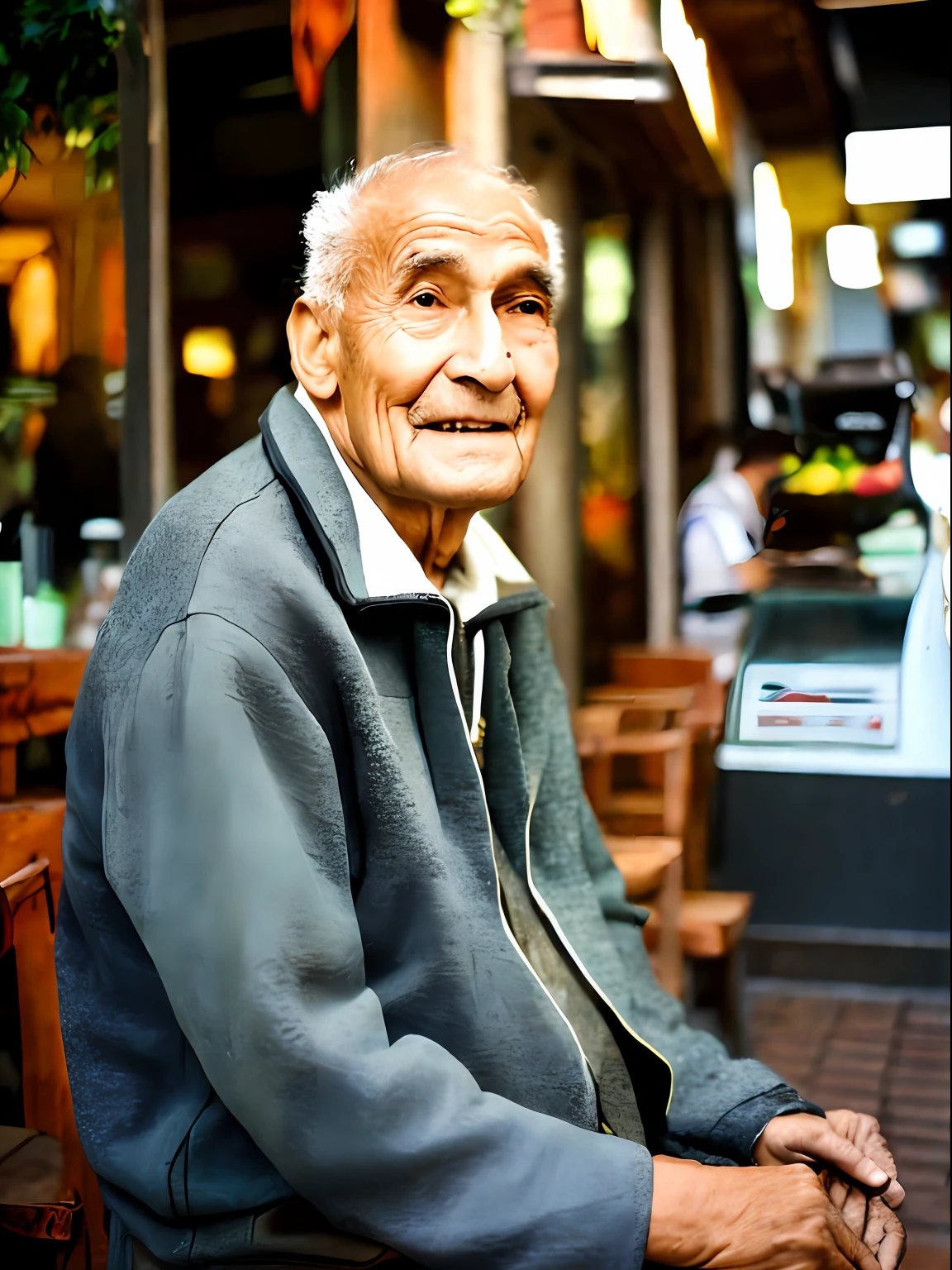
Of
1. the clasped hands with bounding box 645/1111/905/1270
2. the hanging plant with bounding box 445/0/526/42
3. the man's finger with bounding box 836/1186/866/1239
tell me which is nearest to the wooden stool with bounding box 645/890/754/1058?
the man's finger with bounding box 836/1186/866/1239

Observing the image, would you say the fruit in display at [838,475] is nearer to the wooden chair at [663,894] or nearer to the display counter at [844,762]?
the display counter at [844,762]

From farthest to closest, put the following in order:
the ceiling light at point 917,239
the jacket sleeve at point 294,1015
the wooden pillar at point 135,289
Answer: the ceiling light at point 917,239 → the wooden pillar at point 135,289 → the jacket sleeve at point 294,1015

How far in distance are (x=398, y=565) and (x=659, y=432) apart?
116 cm

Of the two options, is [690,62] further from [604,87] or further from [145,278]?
[145,278]

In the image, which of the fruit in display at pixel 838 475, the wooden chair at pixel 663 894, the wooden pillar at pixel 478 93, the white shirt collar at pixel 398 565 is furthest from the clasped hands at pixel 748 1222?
the wooden pillar at pixel 478 93

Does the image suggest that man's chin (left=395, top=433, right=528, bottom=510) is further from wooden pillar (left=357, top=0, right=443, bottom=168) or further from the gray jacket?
wooden pillar (left=357, top=0, right=443, bottom=168)

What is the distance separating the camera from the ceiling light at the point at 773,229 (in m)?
2.47

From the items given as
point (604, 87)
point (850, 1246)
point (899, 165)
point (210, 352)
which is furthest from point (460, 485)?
point (899, 165)

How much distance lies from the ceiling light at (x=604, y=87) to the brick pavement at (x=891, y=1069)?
174 cm

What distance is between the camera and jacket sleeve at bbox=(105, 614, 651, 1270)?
48.8 inches

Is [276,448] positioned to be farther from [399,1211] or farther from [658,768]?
[658,768]

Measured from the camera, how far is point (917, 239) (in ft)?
8.04

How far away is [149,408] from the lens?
6.56 feet

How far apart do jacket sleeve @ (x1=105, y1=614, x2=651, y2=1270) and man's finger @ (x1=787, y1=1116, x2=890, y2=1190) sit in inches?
16.9
